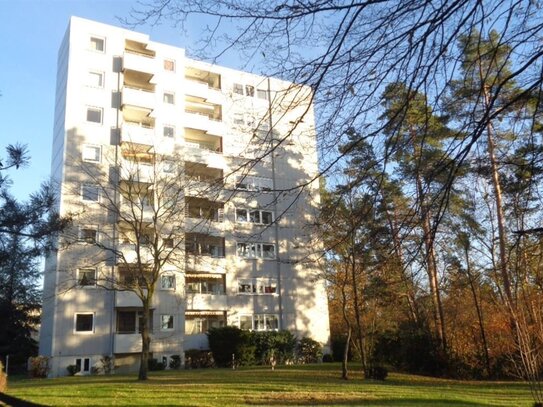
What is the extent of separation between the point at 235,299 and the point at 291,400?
2475 cm

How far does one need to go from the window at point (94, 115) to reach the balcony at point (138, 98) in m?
1.77

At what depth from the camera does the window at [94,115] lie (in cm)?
3659

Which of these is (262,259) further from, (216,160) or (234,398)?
(234,398)

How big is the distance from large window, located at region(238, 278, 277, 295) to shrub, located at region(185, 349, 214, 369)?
561 cm

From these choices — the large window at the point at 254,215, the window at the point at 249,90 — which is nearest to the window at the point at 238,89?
the window at the point at 249,90

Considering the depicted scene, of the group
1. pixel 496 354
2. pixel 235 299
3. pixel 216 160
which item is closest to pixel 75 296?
pixel 235 299

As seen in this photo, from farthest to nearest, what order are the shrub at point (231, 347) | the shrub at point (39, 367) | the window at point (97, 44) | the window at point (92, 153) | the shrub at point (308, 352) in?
the shrub at point (308, 352) < the window at point (97, 44) < the window at point (92, 153) < the shrub at point (231, 347) < the shrub at point (39, 367)

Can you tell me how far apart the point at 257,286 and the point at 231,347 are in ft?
22.3

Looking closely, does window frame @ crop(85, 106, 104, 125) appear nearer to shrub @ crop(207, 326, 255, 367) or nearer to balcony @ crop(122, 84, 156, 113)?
balcony @ crop(122, 84, 156, 113)

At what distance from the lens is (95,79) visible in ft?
124

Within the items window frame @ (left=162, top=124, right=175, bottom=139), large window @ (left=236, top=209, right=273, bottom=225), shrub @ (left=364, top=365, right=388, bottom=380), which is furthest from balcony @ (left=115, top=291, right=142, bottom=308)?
shrub @ (left=364, top=365, right=388, bottom=380)

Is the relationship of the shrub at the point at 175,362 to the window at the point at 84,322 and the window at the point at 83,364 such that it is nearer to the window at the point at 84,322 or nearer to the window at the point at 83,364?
the window at the point at 83,364

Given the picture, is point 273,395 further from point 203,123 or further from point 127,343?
point 203,123

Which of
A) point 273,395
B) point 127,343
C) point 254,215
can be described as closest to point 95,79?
point 127,343
